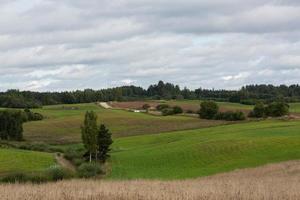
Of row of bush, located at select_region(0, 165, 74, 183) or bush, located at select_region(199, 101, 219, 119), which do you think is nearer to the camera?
row of bush, located at select_region(0, 165, 74, 183)

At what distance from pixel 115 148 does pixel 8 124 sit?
30764mm

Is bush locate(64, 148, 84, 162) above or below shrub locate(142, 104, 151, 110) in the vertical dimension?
below

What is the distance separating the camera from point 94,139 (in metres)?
65.3

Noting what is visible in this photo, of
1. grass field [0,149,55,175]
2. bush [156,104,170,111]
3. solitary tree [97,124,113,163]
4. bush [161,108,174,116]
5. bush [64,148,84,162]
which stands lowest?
Result: bush [64,148,84,162]

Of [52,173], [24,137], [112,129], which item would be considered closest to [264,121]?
[112,129]

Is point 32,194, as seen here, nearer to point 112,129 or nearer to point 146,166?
point 146,166

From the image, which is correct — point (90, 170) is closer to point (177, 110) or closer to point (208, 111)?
point (208, 111)

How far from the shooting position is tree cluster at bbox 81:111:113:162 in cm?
6394

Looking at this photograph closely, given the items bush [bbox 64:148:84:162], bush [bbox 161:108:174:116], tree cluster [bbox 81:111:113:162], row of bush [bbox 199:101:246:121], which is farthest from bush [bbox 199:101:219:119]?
tree cluster [bbox 81:111:113:162]

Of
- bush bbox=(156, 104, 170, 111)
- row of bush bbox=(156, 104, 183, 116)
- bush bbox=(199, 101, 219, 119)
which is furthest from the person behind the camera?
bush bbox=(156, 104, 170, 111)

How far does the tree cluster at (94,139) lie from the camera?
2517 inches

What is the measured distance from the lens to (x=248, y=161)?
52.7 metres

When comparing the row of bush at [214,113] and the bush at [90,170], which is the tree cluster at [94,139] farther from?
the row of bush at [214,113]

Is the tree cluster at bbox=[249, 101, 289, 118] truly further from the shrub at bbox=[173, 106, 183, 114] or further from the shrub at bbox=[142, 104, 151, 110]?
the shrub at bbox=[142, 104, 151, 110]
